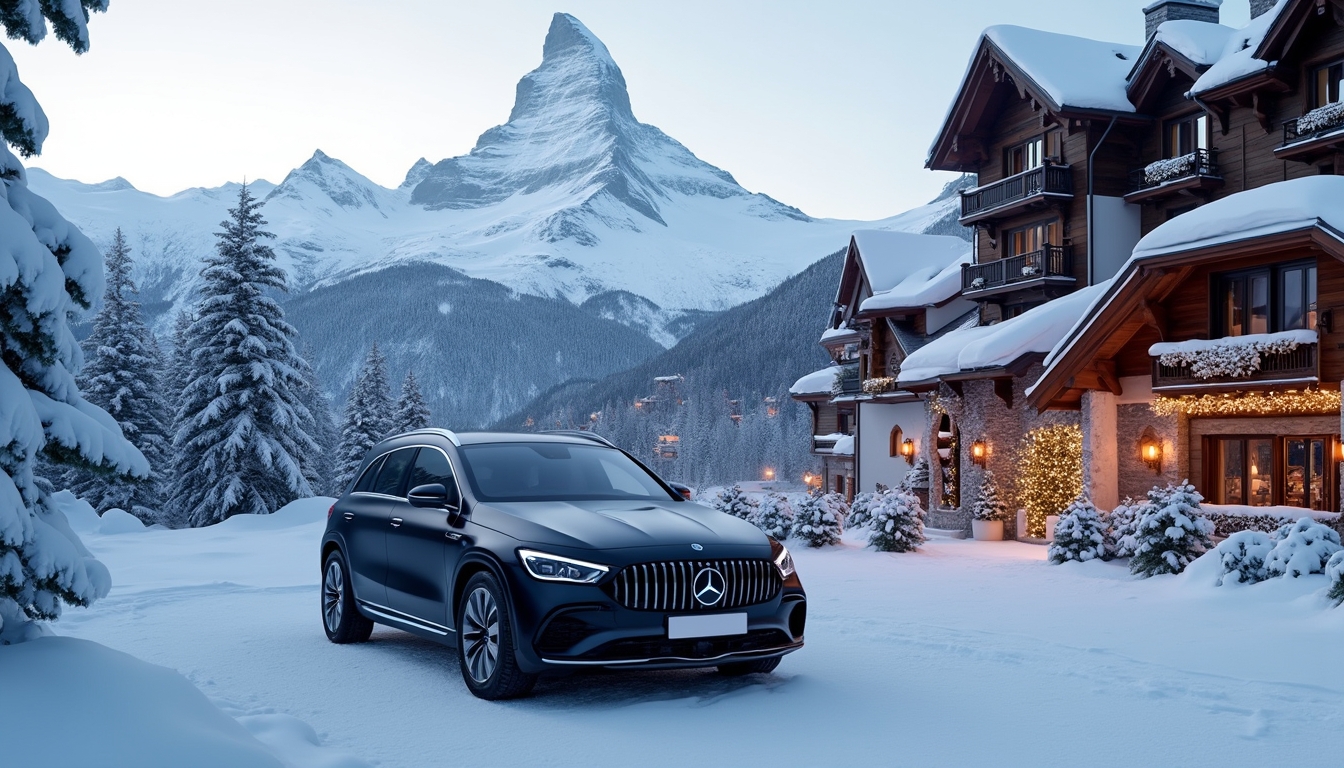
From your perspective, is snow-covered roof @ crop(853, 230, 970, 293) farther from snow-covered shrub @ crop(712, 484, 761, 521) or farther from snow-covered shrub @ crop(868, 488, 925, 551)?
snow-covered shrub @ crop(868, 488, 925, 551)

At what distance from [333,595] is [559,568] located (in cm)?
376

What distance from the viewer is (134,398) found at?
39.3 metres

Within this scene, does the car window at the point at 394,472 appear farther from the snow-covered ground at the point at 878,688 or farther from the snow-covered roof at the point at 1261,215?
the snow-covered roof at the point at 1261,215

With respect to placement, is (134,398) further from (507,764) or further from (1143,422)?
Result: (507,764)

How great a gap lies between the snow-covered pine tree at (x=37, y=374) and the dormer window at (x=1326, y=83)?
24.5 m

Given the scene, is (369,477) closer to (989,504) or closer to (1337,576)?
(1337,576)

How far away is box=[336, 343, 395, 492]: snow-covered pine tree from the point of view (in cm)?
5078

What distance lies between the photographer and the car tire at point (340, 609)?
31.7 feet

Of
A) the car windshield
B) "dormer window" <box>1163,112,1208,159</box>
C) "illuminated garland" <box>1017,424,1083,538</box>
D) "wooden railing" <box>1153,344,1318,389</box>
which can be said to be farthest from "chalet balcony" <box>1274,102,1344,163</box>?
the car windshield

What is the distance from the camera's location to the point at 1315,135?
22.8m

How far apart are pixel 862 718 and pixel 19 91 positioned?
5.56 meters

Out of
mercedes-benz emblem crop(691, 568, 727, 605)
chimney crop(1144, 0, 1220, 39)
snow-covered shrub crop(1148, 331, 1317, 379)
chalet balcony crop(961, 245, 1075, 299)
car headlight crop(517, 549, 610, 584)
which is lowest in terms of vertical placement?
mercedes-benz emblem crop(691, 568, 727, 605)

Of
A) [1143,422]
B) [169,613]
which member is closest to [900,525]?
[1143,422]

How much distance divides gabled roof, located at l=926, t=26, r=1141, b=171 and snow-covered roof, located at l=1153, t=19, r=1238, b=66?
7.07 feet
